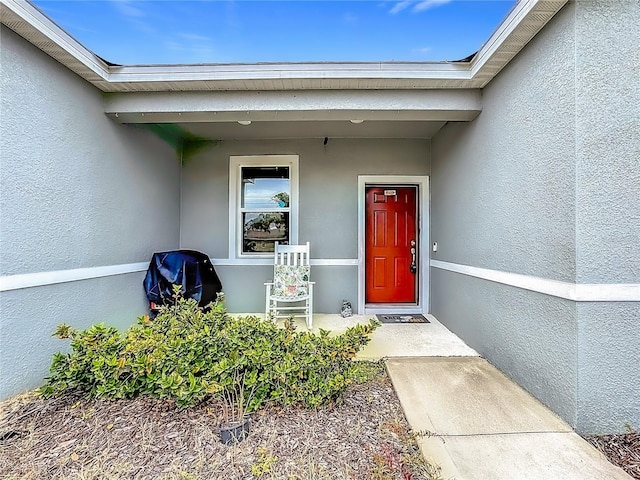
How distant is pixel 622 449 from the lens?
1.84 m

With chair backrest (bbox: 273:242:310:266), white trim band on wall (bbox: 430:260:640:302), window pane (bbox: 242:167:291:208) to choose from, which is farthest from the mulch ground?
window pane (bbox: 242:167:291:208)

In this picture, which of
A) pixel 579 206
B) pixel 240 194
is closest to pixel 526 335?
pixel 579 206

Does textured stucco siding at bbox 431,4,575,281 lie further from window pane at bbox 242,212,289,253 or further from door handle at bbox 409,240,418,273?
window pane at bbox 242,212,289,253

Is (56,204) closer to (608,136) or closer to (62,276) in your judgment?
(62,276)

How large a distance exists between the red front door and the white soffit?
209 centimetres

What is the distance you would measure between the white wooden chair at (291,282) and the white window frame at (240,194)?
334 mm

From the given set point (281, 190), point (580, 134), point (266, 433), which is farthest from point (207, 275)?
point (580, 134)

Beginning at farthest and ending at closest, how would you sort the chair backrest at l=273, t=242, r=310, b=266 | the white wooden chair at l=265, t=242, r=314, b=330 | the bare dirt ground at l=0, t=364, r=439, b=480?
the chair backrest at l=273, t=242, r=310, b=266
the white wooden chair at l=265, t=242, r=314, b=330
the bare dirt ground at l=0, t=364, r=439, b=480

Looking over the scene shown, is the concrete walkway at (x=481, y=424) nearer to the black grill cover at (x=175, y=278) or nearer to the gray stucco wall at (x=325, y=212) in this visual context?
the gray stucco wall at (x=325, y=212)

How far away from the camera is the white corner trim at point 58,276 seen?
2316mm

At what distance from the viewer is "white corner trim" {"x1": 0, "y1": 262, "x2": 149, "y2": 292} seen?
7.60 ft

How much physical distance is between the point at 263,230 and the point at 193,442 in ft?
A: 11.2


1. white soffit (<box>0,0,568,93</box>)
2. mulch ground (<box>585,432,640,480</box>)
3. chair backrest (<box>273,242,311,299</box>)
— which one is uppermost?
white soffit (<box>0,0,568,93</box>)

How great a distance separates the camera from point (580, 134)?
197cm
